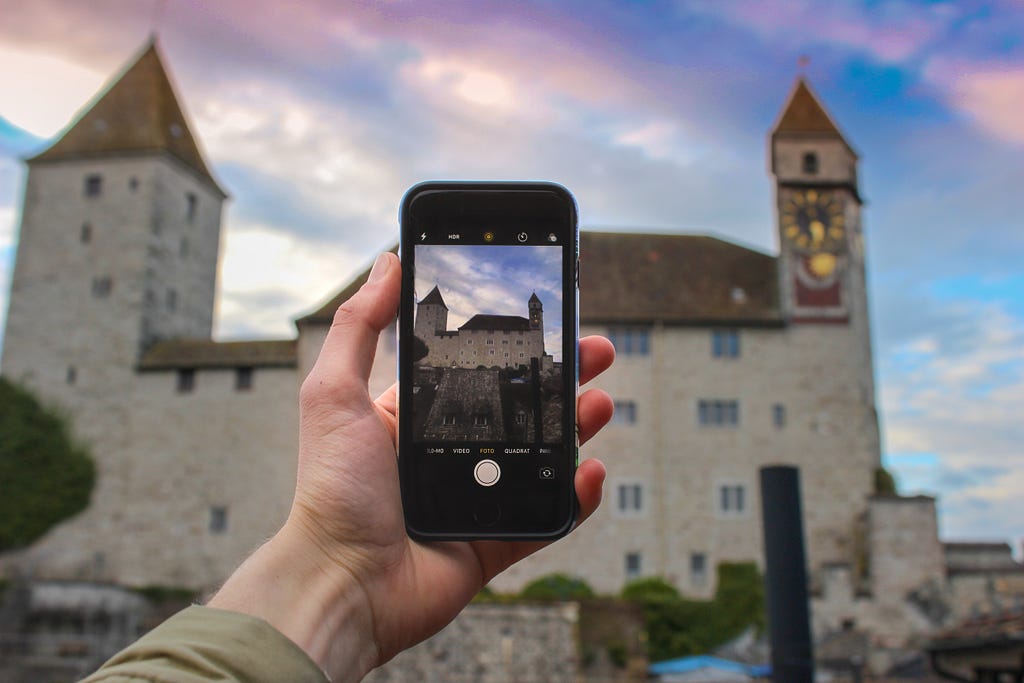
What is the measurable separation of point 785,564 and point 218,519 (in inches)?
1294

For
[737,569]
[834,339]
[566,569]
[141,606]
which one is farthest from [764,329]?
[141,606]

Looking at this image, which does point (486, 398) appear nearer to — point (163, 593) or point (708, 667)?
point (708, 667)

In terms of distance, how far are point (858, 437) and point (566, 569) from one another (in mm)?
12363

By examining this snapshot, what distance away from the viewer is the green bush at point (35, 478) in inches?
1518

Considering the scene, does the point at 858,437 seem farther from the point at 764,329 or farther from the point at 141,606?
the point at 141,606

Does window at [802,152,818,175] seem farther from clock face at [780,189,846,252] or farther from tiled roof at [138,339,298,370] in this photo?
tiled roof at [138,339,298,370]

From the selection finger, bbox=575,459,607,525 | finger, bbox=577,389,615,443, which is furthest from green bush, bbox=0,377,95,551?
finger, bbox=575,459,607,525

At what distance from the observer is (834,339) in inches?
1542

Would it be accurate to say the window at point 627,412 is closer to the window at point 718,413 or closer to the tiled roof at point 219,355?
the window at point 718,413

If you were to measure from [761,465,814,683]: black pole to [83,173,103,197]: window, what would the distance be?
134ft

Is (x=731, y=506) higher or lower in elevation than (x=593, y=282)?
lower

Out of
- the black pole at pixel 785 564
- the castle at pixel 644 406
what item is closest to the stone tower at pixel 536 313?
the black pole at pixel 785 564

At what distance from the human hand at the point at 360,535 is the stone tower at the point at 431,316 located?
15 cm

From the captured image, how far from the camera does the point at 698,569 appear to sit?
121 ft
